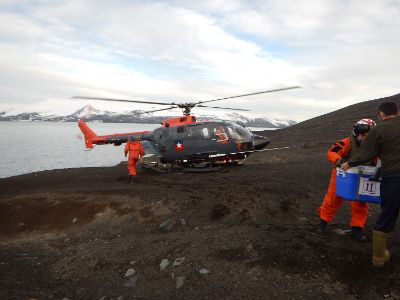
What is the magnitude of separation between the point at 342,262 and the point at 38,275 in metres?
5.95

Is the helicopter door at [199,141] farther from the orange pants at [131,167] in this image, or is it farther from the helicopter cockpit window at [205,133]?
the orange pants at [131,167]

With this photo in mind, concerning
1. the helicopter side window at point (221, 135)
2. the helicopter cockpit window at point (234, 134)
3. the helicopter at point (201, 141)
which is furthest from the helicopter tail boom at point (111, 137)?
the helicopter cockpit window at point (234, 134)

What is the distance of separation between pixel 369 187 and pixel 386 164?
740mm

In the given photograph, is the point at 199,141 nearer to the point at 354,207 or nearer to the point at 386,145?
the point at 354,207

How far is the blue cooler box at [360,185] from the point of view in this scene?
5594 millimetres

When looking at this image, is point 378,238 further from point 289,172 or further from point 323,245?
point 289,172

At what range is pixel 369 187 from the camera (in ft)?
18.5

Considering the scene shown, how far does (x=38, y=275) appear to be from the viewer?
7.15 meters

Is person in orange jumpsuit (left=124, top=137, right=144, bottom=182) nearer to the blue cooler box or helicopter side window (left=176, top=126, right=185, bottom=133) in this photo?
helicopter side window (left=176, top=126, right=185, bottom=133)

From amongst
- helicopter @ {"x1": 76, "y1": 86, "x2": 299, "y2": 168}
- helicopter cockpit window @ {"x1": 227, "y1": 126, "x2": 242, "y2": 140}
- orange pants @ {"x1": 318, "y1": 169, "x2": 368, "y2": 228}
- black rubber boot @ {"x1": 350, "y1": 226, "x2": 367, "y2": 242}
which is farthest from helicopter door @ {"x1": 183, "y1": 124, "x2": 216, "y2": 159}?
black rubber boot @ {"x1": 350, "y1": 226, "x2": 367, "y2": 242}

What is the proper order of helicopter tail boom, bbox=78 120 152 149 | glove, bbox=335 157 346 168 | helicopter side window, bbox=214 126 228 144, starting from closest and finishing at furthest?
glove, bbox=335 157 346 168 → helicopter side window, bbox=214 126 228 144 → helicopter tail boom, bbox=78 120 152 149

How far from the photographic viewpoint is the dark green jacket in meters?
4.96

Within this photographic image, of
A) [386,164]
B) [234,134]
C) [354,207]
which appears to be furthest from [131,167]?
[386,164]

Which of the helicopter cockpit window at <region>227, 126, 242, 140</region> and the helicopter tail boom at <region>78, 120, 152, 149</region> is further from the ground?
the helicopter cockpit window at <region>227, 126, 242, 140</region>
